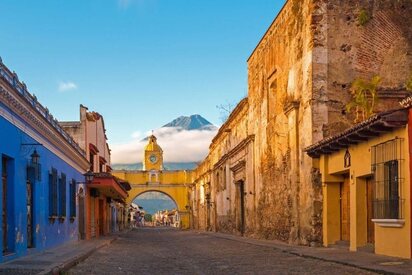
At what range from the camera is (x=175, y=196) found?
2638 inches

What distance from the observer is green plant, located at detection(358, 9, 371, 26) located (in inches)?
715

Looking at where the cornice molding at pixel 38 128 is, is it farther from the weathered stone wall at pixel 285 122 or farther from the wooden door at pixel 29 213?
the weathered stone wall at pixel 285 122

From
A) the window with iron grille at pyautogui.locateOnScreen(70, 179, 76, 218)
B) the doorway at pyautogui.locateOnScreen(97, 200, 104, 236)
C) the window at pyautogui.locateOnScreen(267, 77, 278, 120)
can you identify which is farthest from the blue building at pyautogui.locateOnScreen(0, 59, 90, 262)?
the doorway at pyautogui.locateOnScreen(97, 200, 104, 236)

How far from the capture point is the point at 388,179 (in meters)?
13.5

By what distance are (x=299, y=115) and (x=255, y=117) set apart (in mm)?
7740

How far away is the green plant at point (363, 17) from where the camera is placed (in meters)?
18.2

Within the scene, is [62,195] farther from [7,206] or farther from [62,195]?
[7,206]

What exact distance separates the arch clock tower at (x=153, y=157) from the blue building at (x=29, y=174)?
50601 millimetres

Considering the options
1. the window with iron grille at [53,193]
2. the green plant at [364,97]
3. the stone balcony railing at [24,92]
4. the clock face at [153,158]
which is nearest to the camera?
the stone balcony railing at [24,92]

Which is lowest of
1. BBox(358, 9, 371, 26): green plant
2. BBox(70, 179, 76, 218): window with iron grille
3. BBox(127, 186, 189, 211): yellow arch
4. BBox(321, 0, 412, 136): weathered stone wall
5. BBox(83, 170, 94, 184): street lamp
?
BBox(127, 186, 189, 211): yellow arch

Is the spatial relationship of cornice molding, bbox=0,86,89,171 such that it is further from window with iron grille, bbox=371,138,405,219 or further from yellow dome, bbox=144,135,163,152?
yellow dome, bbox=144,135,163,152

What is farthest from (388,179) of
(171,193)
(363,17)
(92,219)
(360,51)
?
(171,193)

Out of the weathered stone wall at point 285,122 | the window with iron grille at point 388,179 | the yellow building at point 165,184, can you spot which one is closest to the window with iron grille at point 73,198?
the weathered stone wall at point 285,122

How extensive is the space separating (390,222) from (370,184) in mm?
2304
